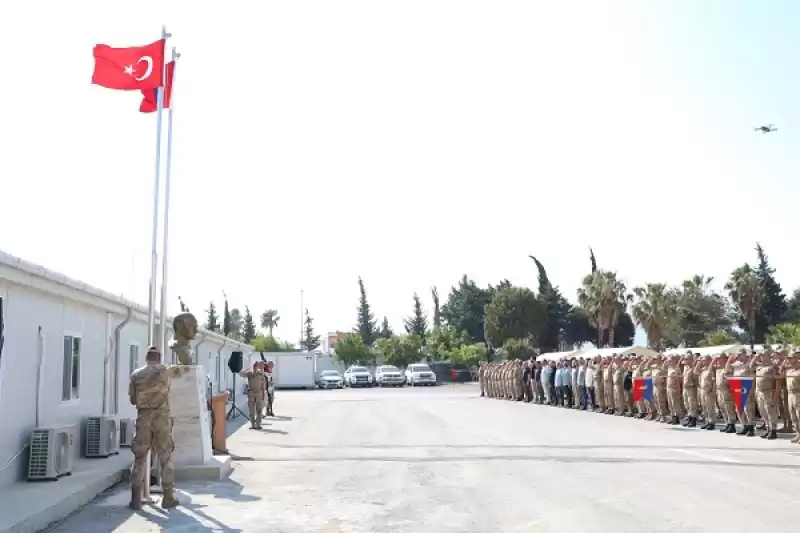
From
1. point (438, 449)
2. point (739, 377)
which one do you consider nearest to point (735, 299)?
point (739, 377)

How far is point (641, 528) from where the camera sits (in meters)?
7.99

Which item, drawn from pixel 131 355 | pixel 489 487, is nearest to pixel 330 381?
pixel 131 355

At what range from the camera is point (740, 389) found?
1859 centimetres

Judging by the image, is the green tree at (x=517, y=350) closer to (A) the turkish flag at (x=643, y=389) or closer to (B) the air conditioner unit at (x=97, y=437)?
(A) the turkish flag at (x=643, y=389)

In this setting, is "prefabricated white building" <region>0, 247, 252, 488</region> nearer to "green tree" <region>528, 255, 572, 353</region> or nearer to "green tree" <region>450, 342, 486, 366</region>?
"green tree" <region>450, 342, 486, 366</region>

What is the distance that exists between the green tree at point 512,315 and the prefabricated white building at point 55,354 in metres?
64.7

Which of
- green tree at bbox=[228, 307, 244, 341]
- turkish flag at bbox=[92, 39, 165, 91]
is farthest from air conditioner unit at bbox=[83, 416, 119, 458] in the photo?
green tree at bbox=[228, 307, 244, 341]

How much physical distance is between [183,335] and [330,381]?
47430 mm

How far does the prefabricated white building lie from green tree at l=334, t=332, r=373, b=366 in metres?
65.2

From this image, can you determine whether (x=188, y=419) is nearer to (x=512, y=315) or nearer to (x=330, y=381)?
(x=330, y=381)

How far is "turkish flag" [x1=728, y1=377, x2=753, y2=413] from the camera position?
60.3 ft

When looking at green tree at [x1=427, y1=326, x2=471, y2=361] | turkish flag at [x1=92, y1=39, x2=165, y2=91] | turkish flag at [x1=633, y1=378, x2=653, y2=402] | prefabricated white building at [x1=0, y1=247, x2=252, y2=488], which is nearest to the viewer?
prefabricated white building at [x1=0, y1=247, x2=252, y2=488]

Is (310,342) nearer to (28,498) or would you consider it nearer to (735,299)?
(735,299)

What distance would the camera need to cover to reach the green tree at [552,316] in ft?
281
